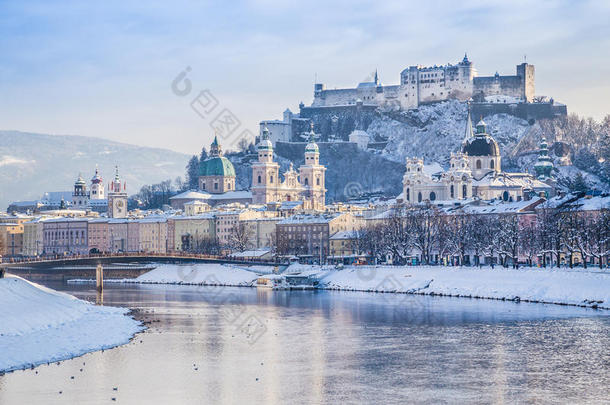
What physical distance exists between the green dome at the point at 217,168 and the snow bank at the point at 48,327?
5266 inches

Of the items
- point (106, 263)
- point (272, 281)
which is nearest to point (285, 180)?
point (272, 281)

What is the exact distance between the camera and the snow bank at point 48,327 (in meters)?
45.1

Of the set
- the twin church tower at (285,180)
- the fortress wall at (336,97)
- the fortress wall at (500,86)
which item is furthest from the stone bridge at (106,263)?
the fortress wall at (336,97)

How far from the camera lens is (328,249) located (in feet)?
433

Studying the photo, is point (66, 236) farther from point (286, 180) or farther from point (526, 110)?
point (526, 110)

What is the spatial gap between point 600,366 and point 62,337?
857 inches

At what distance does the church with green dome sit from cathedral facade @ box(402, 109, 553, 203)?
164ft

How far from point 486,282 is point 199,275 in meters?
37.8

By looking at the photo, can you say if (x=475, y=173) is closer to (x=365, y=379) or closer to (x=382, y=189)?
(x=382, y=189)

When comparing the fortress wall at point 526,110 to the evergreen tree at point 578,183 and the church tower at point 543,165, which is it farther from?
the evergreen tree at point 578,183

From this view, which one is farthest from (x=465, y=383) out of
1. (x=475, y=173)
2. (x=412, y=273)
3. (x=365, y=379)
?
(x=475, y=173)

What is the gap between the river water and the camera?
38.2 meters

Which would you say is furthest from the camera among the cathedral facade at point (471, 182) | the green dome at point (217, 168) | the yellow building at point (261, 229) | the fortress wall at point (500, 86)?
the green dome at point (217, 168)

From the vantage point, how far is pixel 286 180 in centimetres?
18250
